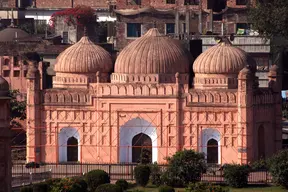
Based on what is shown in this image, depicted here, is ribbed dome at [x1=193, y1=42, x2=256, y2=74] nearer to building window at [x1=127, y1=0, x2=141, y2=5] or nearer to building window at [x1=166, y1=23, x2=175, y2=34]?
building window at [x1=166, y1=23, x2=175, y2=34]

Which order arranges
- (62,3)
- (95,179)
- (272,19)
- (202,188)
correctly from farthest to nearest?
(62,3) < (272,19) < (95,179) < (202,188)

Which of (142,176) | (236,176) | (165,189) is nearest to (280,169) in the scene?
(236,176)

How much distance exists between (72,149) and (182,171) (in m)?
5.93

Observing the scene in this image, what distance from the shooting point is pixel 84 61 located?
4612 centimetres

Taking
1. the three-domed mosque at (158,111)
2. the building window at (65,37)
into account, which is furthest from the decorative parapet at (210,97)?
the building window at (65,37)

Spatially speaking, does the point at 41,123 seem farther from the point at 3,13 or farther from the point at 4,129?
the point at 3,13

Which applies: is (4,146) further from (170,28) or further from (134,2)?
(134,2)

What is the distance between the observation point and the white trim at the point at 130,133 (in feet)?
147

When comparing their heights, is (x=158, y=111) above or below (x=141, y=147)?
above

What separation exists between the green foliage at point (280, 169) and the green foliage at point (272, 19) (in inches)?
572

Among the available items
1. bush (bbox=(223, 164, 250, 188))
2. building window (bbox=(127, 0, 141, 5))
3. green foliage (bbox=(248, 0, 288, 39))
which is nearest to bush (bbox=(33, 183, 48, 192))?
bush (bbox=(223, 164, 250, 188))

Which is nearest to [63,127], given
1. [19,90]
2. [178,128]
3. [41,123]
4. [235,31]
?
[41,123]

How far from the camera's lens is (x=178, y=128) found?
4447 centimetres

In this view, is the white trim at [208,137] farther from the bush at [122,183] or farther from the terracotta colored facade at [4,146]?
the terracotta colored facade at [4,146]
